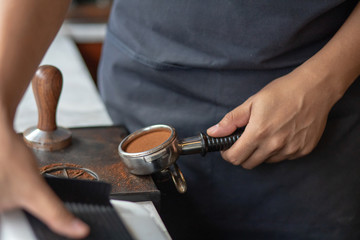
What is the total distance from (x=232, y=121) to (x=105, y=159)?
0.89 ft

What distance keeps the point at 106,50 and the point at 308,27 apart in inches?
21.0

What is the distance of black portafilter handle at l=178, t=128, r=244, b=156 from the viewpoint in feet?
2.78

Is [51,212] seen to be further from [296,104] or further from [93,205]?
[296,104]

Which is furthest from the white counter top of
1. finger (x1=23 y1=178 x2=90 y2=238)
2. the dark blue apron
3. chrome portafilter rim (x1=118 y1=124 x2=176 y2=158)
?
finger (x1=23 y1=178 x2=90 y2=238)

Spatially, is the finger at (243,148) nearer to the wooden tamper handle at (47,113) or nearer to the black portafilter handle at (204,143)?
the black portafilter handle at (204,143)

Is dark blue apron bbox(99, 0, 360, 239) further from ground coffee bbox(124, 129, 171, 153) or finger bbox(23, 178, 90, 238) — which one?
finger bbox(23, 178, 90, 238)

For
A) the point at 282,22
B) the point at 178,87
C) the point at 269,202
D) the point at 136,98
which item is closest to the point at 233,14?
Answer: the point at 282,22

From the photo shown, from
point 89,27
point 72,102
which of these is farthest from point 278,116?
point 89,27

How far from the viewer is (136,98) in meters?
1.08

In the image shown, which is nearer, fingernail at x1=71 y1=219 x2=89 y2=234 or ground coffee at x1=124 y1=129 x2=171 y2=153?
fingernail at x1=71 y1=219 x2=89 y2=234

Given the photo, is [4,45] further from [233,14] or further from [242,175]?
[242,175]

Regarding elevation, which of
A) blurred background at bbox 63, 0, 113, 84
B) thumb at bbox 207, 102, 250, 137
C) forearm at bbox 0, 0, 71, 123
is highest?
forearm at bbox 0, 0, 71, 123

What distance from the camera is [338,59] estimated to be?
877 millimetres

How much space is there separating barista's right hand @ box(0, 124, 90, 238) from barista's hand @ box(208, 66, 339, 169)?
0.42 m
